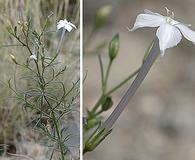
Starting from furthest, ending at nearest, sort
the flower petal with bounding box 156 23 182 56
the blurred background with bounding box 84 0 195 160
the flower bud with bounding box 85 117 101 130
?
the blurred background with bounding box 84 0 195 160, the flower bud with bounding box 85 117 101 130, the flower petal with bounding box 156 23 182 56

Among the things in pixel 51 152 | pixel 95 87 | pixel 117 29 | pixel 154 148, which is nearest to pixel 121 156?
pixel 154 148

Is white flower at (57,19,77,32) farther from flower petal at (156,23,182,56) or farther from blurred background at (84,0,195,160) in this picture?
blurred background at (84,0,195,160)

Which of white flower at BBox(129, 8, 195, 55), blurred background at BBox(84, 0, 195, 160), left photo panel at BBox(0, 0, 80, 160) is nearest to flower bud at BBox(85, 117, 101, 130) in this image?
left photo panel at BBox(0, 0, 80, 160)

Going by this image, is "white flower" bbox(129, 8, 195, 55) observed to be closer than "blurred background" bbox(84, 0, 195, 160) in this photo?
Yes

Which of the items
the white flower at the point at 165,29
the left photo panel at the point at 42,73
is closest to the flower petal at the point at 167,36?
the white flower at the point at 165,29

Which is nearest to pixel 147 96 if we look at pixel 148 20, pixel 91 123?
pixel 91 123

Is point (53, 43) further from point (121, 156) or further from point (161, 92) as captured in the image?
point (161, 92)

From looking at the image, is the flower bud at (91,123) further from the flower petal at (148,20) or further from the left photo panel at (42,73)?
the flower petal at (148,20)

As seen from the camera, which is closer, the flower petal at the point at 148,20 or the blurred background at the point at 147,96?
the flower petal at the point at 148,20
